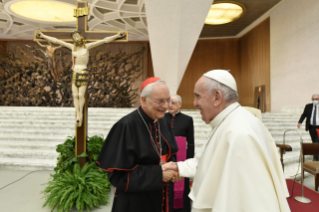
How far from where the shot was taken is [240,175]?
3.40ft

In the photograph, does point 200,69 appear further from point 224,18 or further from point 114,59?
point 114,59

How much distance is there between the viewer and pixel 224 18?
45.1 feet

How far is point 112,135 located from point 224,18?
544 inches

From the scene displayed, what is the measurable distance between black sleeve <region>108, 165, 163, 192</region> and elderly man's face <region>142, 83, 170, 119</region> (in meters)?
0.39

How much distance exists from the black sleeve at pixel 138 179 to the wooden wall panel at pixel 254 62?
13.6 meters

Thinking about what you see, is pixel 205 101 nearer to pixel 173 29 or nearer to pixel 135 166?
pixel 135 166

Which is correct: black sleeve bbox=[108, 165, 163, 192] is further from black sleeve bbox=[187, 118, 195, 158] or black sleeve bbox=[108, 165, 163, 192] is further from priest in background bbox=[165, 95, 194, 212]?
black sleeve bbox=[187, 118, 195, 158]

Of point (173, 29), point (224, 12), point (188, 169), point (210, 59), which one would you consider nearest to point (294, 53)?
point (224, 12)

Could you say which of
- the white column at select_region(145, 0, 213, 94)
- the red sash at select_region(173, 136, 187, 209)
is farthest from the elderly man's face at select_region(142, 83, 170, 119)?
the white column at select_region(145, 0, 213, 94)

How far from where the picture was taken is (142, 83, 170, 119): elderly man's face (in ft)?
5.38

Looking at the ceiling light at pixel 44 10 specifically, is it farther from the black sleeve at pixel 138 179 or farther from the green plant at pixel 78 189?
the black sleeve at pixel 138 179

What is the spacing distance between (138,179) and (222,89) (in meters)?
0.80

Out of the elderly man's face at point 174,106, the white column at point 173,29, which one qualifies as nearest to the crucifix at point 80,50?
the elderly man's face at point 174,106

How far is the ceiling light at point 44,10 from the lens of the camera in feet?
38.8
